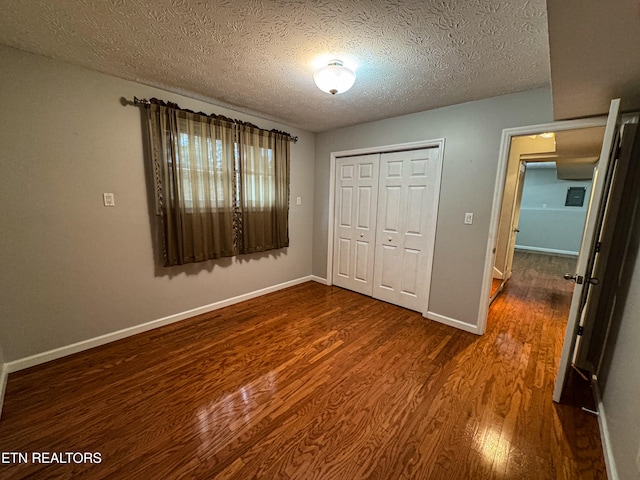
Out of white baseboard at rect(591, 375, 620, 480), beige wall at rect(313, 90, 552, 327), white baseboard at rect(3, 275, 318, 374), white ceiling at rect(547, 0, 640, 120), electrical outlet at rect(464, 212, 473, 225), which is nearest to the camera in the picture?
Result: white ceiling at rect(547, 0, 640, 120)

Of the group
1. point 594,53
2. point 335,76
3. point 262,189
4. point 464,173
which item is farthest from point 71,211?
point 464,173

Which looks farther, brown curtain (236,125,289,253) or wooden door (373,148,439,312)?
brown curtain (236,125,289,253)

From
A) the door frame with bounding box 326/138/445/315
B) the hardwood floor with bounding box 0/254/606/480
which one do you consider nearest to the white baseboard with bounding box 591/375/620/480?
the hardwood floor with bounding box 0/254/606/480

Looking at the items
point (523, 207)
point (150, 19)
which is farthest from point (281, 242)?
point (523, 207)

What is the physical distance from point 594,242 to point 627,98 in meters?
Result: 0.98

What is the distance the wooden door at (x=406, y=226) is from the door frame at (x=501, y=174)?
55 centimetres

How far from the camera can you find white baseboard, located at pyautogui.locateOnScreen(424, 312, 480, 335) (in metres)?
2.61

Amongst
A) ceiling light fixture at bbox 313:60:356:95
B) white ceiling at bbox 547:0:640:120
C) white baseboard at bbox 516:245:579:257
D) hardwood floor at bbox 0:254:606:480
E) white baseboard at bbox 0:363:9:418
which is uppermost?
ceiling light fixture at bbox 313:60:356:95

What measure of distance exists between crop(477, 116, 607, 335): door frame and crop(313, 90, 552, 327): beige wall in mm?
41

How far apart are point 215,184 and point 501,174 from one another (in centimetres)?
292

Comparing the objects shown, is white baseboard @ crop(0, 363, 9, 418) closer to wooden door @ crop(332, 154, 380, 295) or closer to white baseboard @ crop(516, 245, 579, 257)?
wooden door @ crop(332, 154, 380, 295)

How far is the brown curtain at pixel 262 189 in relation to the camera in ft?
9.73

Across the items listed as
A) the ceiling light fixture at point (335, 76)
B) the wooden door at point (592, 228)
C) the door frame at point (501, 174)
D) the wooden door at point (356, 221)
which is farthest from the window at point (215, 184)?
the wooden door at point (592, 228)

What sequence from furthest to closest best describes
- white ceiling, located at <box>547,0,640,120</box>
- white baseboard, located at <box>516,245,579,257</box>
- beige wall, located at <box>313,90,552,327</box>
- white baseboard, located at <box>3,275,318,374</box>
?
1. white baseboard, located at <box>516,245,579,257</box>
2. beige wall, located at <box>313,90,552,327</box>
3. white baseboard, located at <box>3,275,318,374</box>
4. white ceiling, located at <box>547,0,640,120</box>
